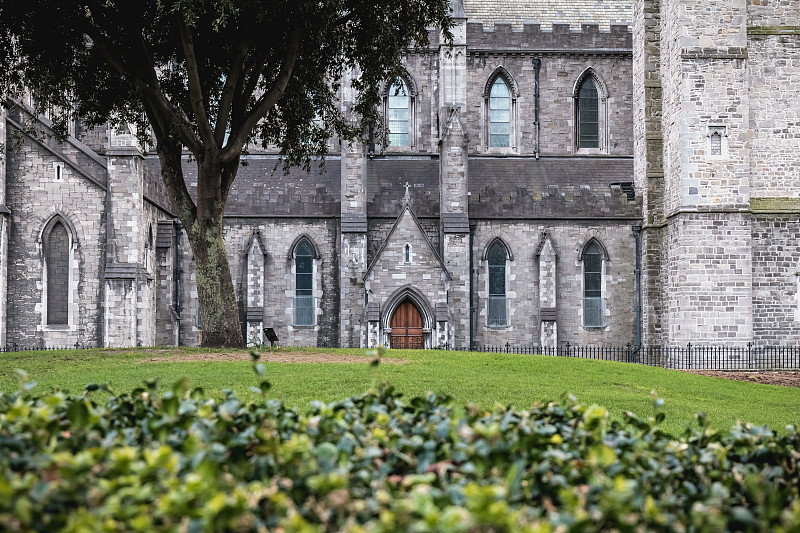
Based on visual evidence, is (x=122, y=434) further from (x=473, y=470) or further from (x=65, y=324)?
(x=65, y=324)

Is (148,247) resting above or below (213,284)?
above

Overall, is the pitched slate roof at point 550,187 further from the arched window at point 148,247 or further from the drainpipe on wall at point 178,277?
the arched window at point 148,247

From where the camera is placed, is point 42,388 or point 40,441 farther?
point 42,388

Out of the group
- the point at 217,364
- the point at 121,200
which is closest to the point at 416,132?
the point at 121,200

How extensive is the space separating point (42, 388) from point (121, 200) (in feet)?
48.1

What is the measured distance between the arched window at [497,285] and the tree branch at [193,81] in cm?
1612

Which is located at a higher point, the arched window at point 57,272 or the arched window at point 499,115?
the arched window at point 499,115

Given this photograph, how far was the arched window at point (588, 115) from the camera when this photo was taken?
35938 millimetres

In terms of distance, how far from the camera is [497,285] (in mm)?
32375

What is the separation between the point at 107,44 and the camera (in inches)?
704

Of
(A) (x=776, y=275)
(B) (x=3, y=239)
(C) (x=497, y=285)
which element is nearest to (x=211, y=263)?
(B) (x=3, y=239)

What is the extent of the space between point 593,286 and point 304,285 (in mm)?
11022

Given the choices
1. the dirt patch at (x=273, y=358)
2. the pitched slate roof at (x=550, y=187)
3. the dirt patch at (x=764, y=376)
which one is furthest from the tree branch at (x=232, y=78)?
the pitched slate roof at (x=550, y=187)

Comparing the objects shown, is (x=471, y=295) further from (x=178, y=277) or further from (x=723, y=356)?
(x=178, y=277)
